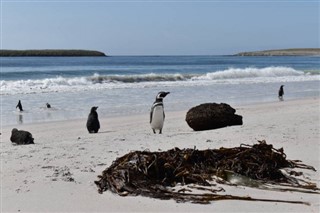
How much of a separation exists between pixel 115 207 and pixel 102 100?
46.0 feet

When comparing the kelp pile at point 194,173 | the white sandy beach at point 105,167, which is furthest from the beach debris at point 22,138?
the kelp pile at point 194,173

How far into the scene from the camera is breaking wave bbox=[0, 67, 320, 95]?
24969mm

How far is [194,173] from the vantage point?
4.84 meters

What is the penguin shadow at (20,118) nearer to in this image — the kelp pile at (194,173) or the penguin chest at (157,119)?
the penguin chest at (157,119)

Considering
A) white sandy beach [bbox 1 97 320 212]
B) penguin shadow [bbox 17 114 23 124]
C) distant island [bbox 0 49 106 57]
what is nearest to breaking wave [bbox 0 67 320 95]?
penguin shadow [bbox 17 114 23 124]

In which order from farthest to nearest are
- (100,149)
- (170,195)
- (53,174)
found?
1. (100,149)
2. (53,174)
3. (170,195)

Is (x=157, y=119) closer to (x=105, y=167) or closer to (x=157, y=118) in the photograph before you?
(x=157, y=118)

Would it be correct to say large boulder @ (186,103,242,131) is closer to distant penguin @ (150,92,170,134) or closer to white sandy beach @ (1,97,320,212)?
white sandy beach @ (1,97,320,212)

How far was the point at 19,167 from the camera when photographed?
18.7 feet

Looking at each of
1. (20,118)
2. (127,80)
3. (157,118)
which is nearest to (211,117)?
(157,118)

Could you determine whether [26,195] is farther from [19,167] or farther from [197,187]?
[197,187]

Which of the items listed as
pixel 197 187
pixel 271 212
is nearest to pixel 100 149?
pixel 197 187

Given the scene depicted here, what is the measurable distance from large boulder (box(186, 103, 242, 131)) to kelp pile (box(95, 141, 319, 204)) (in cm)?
350

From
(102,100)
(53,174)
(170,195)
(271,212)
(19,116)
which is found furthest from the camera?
(102,100)
